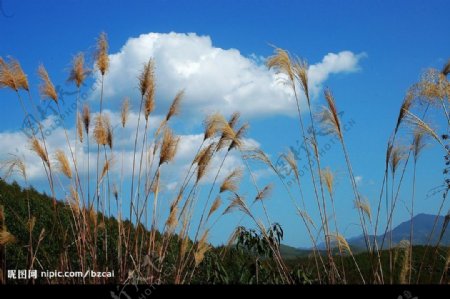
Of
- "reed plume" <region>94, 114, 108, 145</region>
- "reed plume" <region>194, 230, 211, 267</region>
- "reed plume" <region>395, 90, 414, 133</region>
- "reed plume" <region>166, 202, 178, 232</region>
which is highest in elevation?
"reed plume" <region>94, 114, 108, 145</region>

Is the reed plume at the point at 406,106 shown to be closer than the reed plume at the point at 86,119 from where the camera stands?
Yes

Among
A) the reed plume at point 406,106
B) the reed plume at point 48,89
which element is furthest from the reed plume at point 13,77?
the reed plume at point 406,106

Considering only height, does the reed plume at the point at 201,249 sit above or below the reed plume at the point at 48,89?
below

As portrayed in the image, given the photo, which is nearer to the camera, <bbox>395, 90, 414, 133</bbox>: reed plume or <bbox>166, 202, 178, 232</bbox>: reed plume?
<bbox>395, 90, 414, 133</bbox>: reed plume

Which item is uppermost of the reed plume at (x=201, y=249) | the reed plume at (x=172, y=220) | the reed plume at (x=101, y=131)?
the reed plume at (x=101, y=131)

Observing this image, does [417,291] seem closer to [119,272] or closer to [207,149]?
[207,149]

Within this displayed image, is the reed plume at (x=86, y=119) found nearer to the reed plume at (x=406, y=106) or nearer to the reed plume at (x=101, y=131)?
the reed plume at (x=101, y=131)

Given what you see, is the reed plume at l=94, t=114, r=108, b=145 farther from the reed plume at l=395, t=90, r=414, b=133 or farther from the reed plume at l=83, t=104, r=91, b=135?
the reed plume at l=395, t=90, r=414, b=133

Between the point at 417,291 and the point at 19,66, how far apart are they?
3.10 metres

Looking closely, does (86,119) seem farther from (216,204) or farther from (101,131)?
(216,204)

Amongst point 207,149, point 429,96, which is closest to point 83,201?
point 207,149

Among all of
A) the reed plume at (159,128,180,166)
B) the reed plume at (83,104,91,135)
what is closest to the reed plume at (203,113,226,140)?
the reed plume at (159,128,180,166)

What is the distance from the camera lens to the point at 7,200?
29.0 ft

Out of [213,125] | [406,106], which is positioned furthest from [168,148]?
[406,106]
